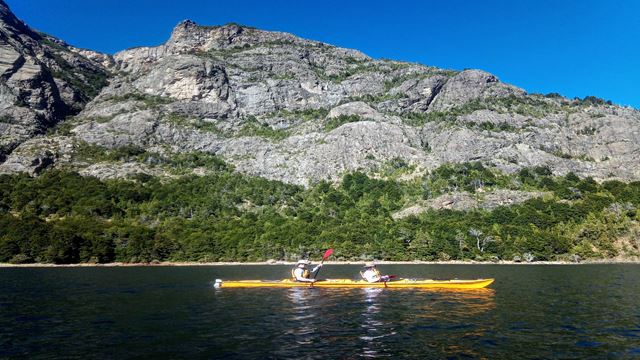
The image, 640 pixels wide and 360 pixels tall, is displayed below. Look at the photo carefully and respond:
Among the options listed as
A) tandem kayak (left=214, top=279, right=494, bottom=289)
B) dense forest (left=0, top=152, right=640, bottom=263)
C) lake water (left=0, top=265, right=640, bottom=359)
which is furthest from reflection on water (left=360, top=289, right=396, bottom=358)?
dense forest (left=0, top=152, right=640, bottom=263)

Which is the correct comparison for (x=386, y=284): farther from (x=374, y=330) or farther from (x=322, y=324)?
(x=374, y=330)

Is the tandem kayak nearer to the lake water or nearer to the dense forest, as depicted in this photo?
the lake water

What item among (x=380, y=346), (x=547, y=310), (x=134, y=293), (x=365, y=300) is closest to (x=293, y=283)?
(x=365, y=300)

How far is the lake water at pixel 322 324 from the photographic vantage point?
28.5 metres

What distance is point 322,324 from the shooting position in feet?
124

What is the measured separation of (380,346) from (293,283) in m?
37.1

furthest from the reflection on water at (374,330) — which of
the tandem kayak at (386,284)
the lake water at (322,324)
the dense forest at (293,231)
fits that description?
the dense forest at (293,231)

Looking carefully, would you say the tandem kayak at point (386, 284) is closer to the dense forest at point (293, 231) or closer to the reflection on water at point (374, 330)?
the reflection on water at point (374, 330)

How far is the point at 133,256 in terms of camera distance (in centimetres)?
15112

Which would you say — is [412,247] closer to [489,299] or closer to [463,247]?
[463,247]

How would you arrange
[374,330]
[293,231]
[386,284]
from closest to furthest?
[374,330] < [386,284] < [293,231]

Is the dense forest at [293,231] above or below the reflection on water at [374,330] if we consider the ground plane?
above

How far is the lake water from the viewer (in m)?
28.5

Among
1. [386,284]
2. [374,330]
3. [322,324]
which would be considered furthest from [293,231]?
[374,330]
